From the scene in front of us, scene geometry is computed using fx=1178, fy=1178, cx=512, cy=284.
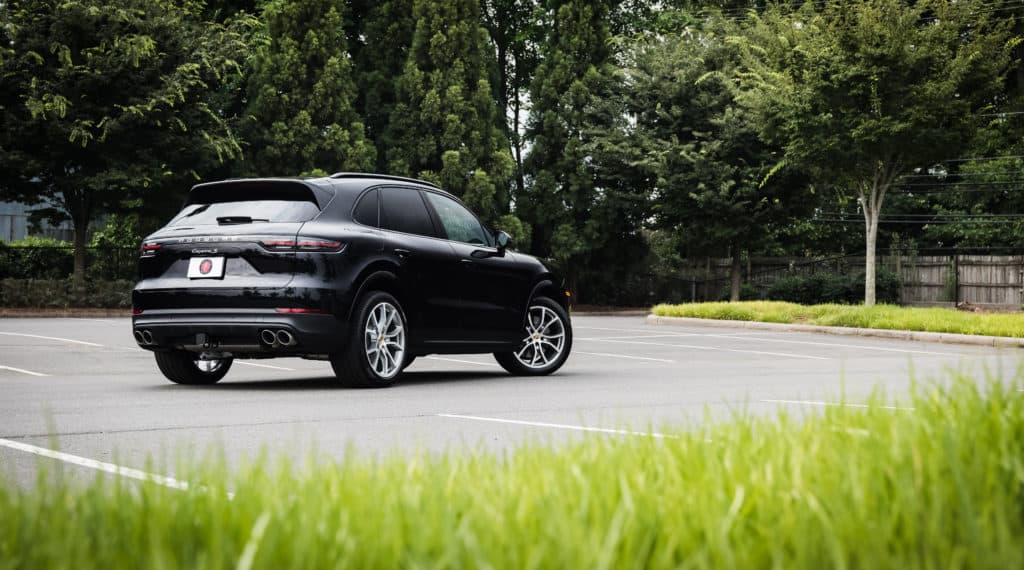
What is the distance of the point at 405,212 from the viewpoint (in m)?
11.4

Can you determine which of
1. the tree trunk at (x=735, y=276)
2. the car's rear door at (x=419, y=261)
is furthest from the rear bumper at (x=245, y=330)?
the tree trunk at (x=735, y=276)

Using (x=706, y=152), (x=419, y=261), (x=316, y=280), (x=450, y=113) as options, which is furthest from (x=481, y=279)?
(x=450, y=113)

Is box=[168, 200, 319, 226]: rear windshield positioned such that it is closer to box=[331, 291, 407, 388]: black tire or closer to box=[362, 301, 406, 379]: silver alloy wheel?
box=[331, 291, 407, 388]: black tire

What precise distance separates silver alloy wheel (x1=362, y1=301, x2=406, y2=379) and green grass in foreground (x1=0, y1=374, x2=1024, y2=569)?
660 cm

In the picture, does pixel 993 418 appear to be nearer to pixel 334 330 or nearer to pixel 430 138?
pixel 334 330

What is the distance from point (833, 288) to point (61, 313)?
22.7 meters

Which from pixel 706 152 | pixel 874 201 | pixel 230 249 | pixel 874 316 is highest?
pixel 706 152

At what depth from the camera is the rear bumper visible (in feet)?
32.3

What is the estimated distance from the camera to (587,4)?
40.3 m

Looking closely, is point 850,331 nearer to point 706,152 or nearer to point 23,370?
point 706,152

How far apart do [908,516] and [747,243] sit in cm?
3555

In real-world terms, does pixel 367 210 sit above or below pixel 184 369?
above

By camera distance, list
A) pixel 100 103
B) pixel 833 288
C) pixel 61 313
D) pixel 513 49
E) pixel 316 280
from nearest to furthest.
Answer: pixel 316 280
pixel 61 313
pixel 100 103
pixel 833 288
pixel 513 49

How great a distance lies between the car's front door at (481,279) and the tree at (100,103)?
1952cm
